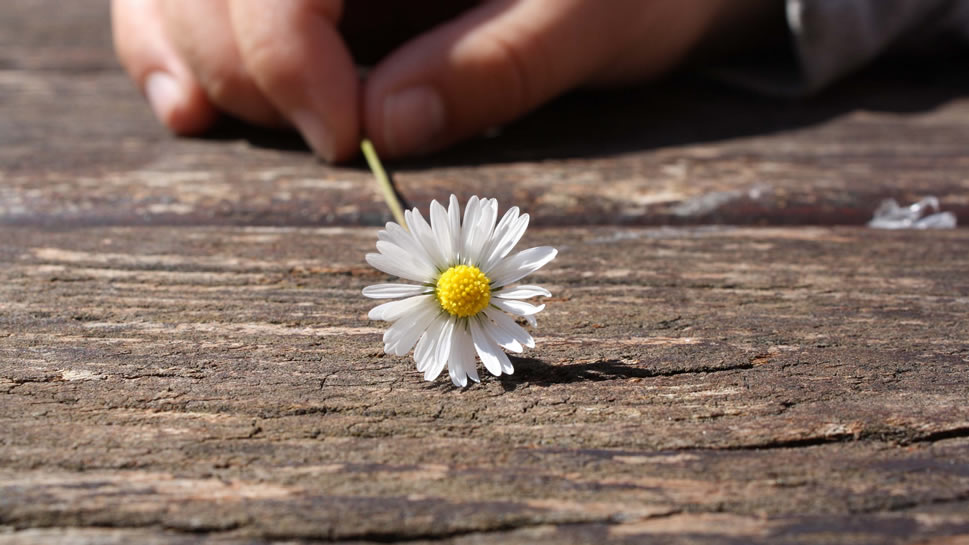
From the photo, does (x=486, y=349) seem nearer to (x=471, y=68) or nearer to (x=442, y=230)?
(x=442, y=230)

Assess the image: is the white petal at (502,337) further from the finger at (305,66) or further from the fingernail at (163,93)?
the fingernail at (163,93)

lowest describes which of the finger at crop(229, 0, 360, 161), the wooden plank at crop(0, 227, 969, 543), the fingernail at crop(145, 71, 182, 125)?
the wooden plank at crop(0, 227, 969, 543)

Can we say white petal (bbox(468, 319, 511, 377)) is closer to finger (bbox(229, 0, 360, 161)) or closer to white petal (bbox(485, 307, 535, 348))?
white petal (bbox(485, 307, 535, 348))

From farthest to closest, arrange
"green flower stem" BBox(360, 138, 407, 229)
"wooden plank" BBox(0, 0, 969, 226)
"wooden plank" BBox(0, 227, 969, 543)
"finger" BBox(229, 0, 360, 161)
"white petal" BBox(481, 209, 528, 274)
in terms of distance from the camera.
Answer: "finger" BBox(229, 0, 360, 161), "wooden plank" BBox(0, 0, 969, 226), "green flower stem" BBox(360, 138, 407, 229), "white petal" BBox(481, 209, 528, 274), "wooden plank" BBox(0, 227, 969, 543)

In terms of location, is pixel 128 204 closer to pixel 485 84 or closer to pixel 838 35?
pixel 485 84

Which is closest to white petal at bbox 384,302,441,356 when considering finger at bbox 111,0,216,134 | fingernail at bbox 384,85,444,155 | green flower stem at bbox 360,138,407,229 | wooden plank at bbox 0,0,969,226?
green flower stem at bbox 360,138,407,229

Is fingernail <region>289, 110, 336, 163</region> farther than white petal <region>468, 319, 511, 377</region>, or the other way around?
fingernail <region>289, 110, 336, 163</region>

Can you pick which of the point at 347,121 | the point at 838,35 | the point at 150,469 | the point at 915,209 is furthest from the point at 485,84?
the point at 150,469

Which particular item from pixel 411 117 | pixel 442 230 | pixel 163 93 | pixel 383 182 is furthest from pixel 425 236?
pixel 163 93
